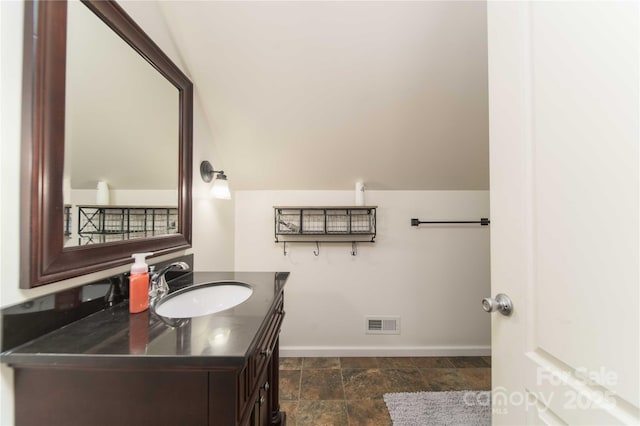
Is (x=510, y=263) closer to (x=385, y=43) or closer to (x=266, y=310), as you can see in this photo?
(x=266, y=310)

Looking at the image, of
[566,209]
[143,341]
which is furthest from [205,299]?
[566,209]

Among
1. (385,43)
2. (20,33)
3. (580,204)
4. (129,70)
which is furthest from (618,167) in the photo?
(129,70)

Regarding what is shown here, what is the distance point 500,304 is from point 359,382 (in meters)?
1.46

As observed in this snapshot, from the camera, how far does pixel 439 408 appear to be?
1513 mm

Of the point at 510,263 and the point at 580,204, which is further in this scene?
the point at 510,263

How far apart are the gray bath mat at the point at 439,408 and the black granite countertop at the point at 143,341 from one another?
1285 millimetres

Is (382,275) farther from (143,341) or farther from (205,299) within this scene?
(143,341)

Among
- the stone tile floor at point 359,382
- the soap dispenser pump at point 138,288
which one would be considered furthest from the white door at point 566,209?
the soap dispenser pump at point 138,288

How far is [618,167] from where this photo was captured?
45cm

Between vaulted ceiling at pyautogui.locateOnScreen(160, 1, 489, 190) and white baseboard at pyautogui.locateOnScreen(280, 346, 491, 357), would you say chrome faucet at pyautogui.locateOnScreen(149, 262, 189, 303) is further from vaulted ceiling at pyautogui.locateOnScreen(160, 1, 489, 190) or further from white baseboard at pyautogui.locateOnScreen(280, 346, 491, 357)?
white baseboard at pyautogui.locateOnScreen(280, 346, 491, 357)

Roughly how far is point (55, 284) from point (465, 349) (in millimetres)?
2671

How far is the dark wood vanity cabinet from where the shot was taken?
22.2 inches

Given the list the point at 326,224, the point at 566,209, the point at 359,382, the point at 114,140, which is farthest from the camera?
the point at 326,224

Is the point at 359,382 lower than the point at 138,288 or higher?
lower
